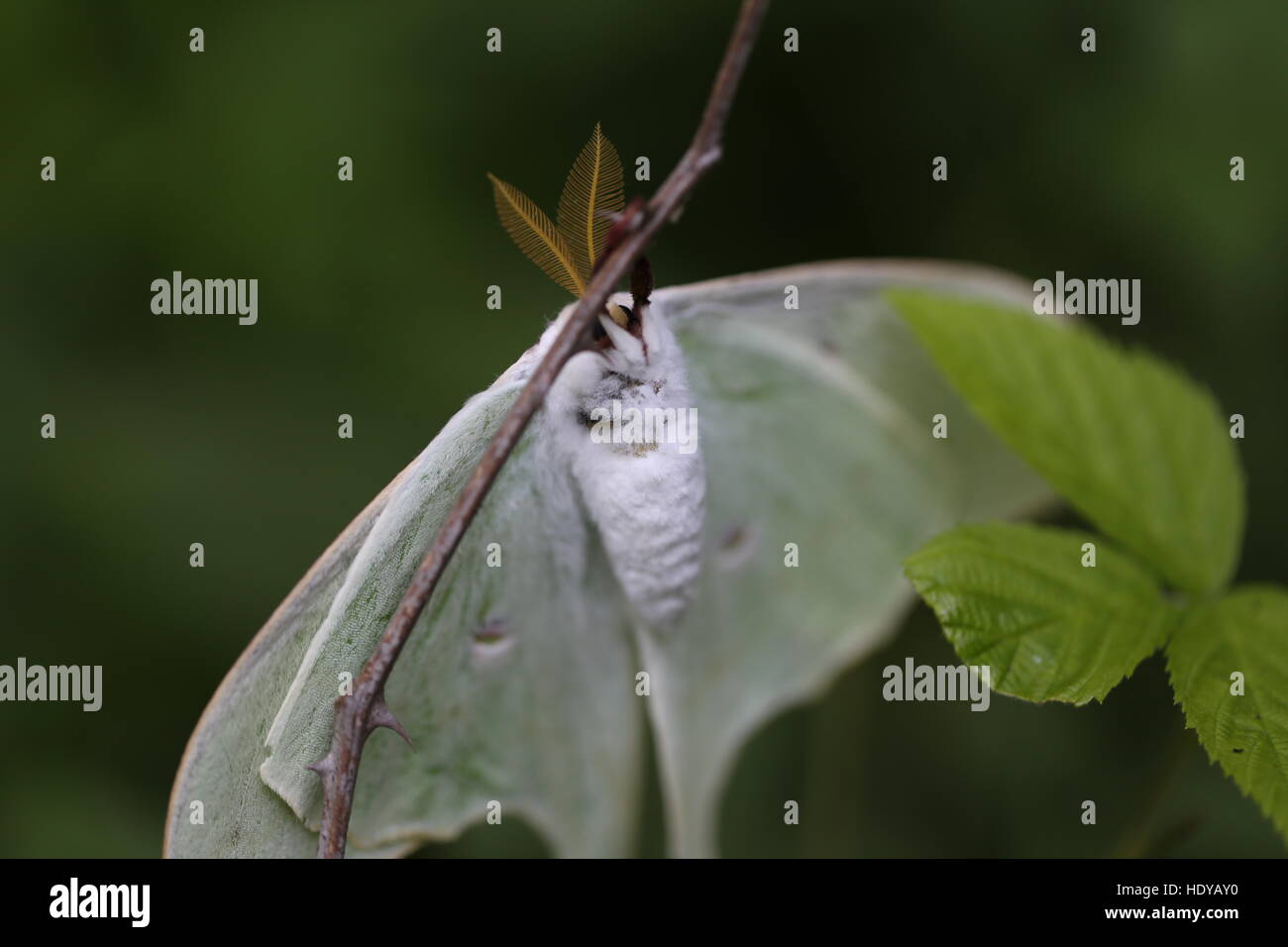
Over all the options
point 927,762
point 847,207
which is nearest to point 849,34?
point 847,207

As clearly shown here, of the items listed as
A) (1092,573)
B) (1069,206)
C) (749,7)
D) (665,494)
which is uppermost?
(1069,206)

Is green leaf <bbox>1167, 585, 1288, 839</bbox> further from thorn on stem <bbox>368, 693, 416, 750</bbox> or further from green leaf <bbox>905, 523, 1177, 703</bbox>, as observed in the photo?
thorn on stem <bbox>368, 693, 416, 750</bbox>

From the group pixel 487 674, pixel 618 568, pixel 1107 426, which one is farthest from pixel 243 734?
pixel 1107 426

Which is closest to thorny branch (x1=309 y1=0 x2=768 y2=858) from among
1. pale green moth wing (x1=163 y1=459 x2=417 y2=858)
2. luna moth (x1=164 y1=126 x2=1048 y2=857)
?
luna moth (x1=164 y1=126 x2=1048 y2=857)

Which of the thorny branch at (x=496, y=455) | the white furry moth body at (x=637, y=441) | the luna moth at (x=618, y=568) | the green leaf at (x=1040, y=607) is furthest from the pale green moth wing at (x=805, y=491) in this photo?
the thorny branch at (x=496, y=455)

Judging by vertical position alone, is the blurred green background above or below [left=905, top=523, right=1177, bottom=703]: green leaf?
above

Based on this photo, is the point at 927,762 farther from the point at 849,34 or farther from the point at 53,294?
the point at 53,294

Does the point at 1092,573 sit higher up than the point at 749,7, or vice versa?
the point at 749,7
